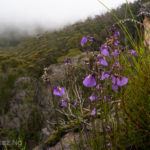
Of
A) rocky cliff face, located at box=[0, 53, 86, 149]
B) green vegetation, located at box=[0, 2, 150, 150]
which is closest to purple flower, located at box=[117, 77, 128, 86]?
green vegetation, located at box=[0, 2, 150, 150]

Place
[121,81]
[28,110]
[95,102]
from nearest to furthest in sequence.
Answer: [121,81], [95,102], [28,110]

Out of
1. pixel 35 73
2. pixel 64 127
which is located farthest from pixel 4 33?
pixel 64 127

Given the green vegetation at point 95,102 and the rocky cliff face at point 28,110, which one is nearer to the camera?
the green vegetation at point 95,102

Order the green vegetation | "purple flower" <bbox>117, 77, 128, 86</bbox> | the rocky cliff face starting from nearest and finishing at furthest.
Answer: "purple flower" <bbox>117, 77, 128, 86</bbox>, the green vegetation, the rocky cliff face

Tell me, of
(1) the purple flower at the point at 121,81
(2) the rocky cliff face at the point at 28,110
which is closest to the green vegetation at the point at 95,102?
(2) the rocky cliff face at the point at 28,110

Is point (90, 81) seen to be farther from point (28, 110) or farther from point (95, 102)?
point (28, 110)

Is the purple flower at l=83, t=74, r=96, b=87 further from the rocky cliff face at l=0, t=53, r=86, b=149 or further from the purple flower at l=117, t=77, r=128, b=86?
the rocky cliff face at l=0, t=53, r=86, b=149

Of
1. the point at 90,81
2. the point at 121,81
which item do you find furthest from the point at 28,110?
the point at 121,81

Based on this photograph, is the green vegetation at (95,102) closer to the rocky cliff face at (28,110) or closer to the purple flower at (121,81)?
the rocky cliff face at (28,110)

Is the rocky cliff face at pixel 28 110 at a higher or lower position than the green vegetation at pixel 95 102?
lower

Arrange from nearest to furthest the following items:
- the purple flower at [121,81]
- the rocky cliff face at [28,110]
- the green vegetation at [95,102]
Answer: the purple flower at [121,81] < the green vegetation at [95,102] < the rocky cliff face at [28,110]

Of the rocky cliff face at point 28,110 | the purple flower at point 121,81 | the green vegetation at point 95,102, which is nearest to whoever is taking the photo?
the purple flower at point 121,81

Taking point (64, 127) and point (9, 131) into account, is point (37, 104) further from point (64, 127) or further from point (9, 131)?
point (64, 127)

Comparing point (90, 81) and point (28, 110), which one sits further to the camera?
point (28, 110)
